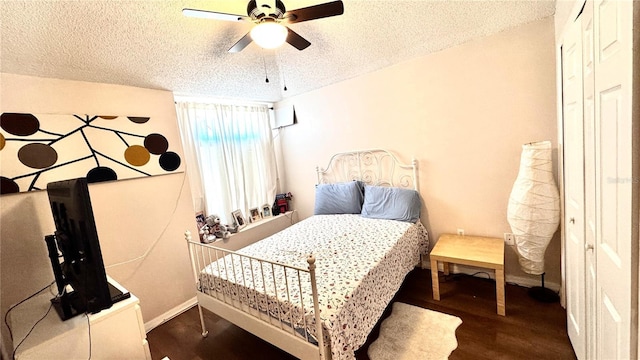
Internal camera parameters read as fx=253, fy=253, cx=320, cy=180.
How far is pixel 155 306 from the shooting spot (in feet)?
8.12

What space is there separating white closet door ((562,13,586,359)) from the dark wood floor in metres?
0.21

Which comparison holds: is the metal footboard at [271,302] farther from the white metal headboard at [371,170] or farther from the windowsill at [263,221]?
the white metal headboard at [371,170]

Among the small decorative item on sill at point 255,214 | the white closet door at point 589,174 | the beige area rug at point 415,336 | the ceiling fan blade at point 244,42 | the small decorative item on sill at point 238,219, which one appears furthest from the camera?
the small decorative item on sill at point 255,214

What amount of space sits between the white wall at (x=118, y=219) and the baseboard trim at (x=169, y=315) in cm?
3

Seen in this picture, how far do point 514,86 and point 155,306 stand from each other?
12.8 ft

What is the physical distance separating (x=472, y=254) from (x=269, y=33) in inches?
91.7

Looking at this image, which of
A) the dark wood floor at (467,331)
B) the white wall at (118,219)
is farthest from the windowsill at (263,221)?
the dark wood floor at (467,331)

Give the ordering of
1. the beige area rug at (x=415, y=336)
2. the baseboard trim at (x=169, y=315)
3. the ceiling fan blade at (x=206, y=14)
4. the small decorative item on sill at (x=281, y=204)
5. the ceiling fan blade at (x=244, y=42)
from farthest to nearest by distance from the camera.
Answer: the small decorative item on sill at (x=281, y=204), the baseboard trim at (x=169, y=315), the beige area rug at (x=415, y=336), the ceiling fan blade at (x=244, y=42), the ceiling fan blade at (x=206, y=14)

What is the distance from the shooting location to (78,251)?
4.32ft

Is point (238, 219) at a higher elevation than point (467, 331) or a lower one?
higher

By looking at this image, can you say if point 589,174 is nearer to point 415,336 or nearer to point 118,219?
point 415,336

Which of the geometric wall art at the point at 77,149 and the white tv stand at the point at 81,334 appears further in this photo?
the geometric wall art at the point at 77,149

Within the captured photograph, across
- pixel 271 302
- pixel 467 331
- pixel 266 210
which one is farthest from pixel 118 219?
pixel 467 331

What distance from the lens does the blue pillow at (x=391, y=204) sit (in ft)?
8.92
